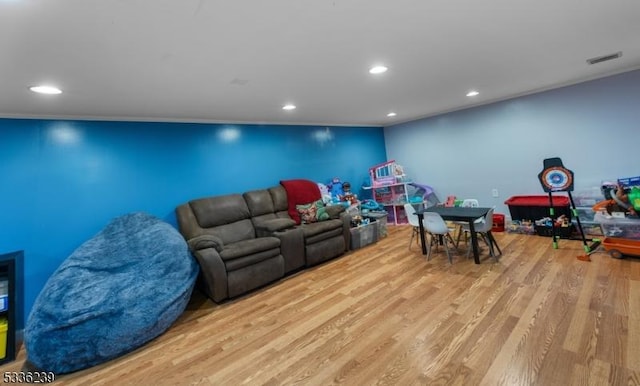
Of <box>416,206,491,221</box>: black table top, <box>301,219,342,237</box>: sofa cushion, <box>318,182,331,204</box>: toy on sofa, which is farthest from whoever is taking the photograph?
<box>318,182,331,204</box>: toy on sofa

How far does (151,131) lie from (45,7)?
2.19m

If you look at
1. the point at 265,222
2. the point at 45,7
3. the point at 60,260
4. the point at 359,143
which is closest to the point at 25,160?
the point at 60,260

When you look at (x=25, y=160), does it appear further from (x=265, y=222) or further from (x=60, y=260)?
(x=265, y=222)

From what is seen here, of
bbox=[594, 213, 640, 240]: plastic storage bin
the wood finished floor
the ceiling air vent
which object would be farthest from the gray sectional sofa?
the ceiling air vent

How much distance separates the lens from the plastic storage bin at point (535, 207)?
3.66m

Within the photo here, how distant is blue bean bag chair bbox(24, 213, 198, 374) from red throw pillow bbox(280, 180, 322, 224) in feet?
5.42

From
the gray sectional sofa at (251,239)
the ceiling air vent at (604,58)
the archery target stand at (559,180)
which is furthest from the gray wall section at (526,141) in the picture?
the gray sectional sofa at (251,239)

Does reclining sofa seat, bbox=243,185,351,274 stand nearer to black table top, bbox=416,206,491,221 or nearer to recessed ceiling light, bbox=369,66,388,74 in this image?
black table top, bbox=416,206,491,221

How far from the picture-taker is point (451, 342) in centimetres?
187

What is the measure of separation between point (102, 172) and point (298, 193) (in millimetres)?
2408

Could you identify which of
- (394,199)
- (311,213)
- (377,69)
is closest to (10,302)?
(311,213)

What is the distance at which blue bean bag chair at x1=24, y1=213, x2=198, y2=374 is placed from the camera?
1.87 meters

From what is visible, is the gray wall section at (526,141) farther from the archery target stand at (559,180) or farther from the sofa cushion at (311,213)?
the sofa cushion at (311,213)

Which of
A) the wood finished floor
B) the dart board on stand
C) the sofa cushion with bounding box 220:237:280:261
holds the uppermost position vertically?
the dart board on stand
